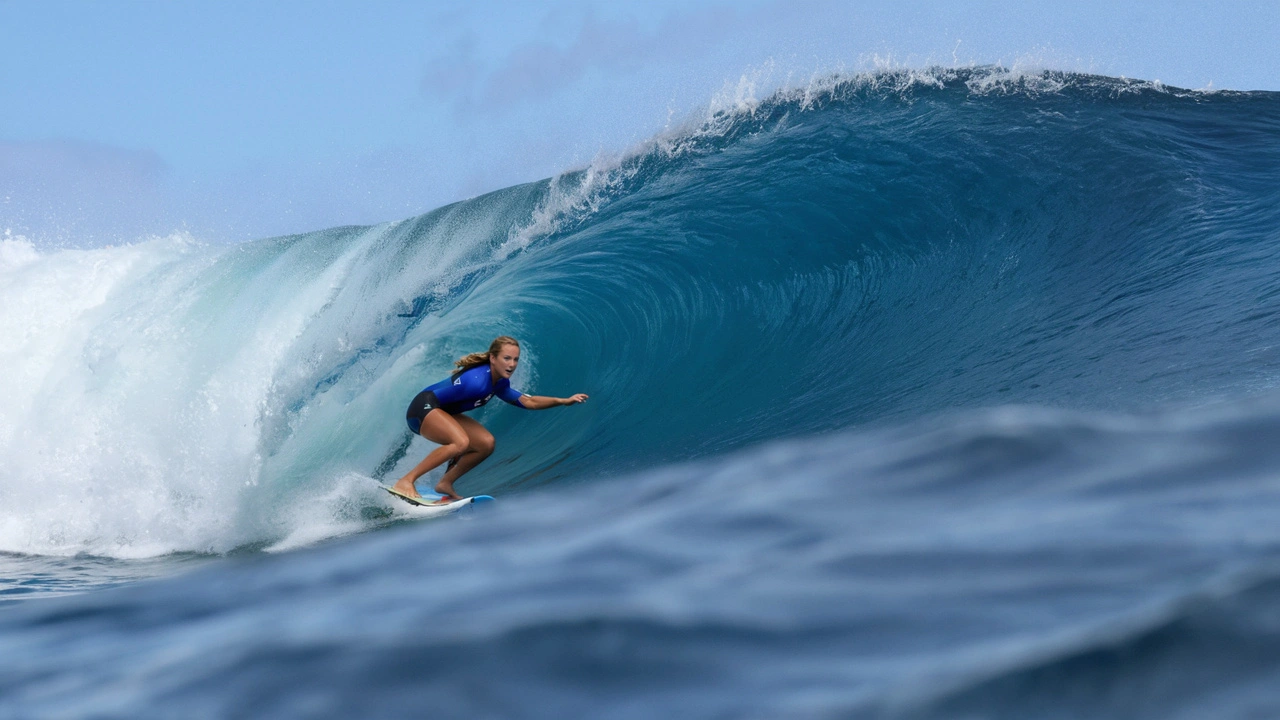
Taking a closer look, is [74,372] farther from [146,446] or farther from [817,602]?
[817,602]

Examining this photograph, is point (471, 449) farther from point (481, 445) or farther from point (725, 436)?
point (725, 436)

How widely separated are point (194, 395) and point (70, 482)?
116cm

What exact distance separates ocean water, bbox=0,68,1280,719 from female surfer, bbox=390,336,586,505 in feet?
1.14

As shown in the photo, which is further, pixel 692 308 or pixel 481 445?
pixel 692 308

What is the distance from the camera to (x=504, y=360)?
244 inches

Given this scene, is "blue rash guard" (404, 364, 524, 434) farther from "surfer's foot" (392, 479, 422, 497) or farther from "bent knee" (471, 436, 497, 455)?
"surfer's foot" (392, 479, 422, 497)

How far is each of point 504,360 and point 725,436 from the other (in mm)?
1489

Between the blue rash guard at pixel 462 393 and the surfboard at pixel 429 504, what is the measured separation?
0.62 meters

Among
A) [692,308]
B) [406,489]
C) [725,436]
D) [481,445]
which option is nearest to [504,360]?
[481,445]

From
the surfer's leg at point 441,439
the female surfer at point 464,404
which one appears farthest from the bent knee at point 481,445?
the surfer's leg at point 441,439

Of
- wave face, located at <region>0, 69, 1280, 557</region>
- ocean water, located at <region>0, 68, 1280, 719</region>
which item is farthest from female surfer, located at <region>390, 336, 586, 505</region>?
wave face, located at <region>0, 69, 1280, 557</region>

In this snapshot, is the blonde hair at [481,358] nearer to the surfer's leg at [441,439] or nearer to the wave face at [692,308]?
the surfer's leg at [441,439]

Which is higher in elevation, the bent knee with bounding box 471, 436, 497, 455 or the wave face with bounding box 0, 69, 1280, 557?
the wave face with bounding box 0, 69, 1280, 557

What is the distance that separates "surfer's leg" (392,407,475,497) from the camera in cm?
611
